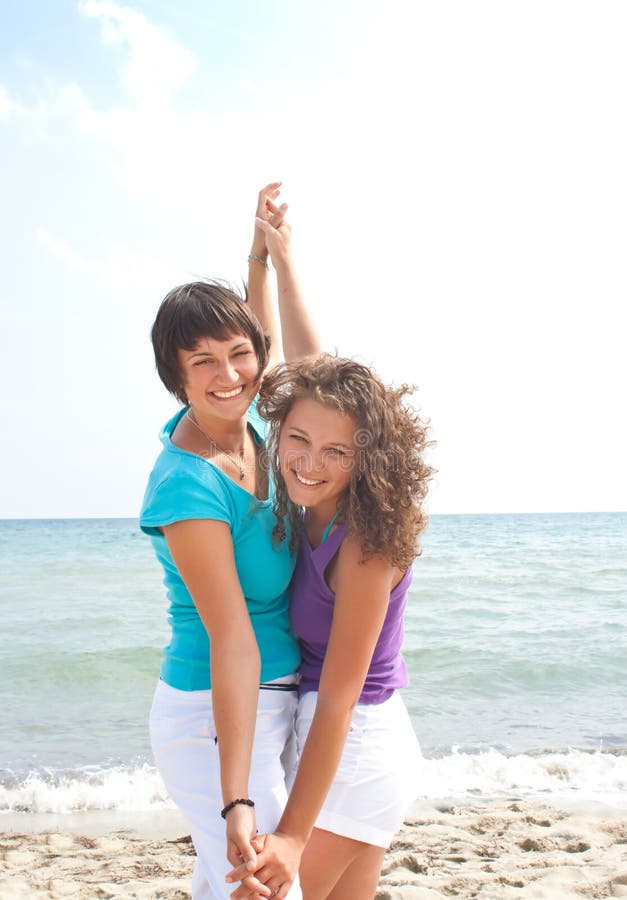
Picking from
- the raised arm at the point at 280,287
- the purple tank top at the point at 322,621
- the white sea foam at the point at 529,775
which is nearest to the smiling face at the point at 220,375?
the purple tank top at the point at 322,621

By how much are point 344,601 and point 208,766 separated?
0.65 m

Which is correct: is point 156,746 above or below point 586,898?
above

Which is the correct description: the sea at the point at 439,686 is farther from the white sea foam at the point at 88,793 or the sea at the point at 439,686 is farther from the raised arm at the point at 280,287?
the raised arm at the point at 280,287

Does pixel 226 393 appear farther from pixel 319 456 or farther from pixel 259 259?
pixel 259 259

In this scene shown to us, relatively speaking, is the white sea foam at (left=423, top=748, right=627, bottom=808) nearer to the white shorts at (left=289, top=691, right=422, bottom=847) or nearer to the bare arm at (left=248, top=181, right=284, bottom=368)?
the white shorts at (left=289, top=691, right=422, bottom=847)

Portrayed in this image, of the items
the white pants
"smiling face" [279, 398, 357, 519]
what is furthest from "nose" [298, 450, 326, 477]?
the white pants

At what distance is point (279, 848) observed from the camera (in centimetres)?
229

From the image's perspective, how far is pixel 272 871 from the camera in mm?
2264

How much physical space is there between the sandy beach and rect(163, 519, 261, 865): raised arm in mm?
2477

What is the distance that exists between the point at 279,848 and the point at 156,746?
0.54m

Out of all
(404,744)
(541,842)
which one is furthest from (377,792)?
(541,842)

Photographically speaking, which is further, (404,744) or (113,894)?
(113,894)

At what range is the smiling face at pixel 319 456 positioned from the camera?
2.52 m

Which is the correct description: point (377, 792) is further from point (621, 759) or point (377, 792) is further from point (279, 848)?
point (621, 759)
